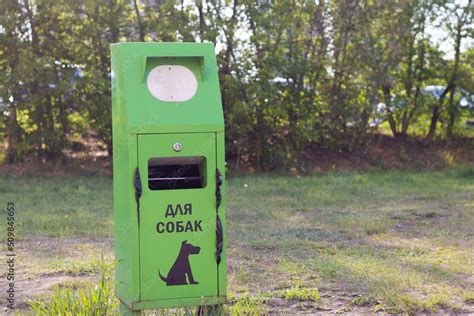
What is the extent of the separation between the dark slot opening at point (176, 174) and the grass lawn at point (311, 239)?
955 mm

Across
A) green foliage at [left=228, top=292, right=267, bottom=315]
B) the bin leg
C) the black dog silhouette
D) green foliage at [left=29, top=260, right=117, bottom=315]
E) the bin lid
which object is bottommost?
green foliage at [left=228, top=292, right=267, bottom=315]

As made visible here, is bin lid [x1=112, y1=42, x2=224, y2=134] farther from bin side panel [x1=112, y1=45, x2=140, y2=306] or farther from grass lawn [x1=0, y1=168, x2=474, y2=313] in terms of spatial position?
grass lawn [x1=0, y1=168, x2=474, y2=313]

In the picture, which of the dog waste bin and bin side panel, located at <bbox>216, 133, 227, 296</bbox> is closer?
the dog waste bin

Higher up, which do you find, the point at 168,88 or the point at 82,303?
the point at 168,88

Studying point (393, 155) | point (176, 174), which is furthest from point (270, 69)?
point (176, 174)

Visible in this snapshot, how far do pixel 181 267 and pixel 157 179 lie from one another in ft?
1.82

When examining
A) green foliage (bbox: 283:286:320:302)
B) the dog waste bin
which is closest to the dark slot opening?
the dog waste bin

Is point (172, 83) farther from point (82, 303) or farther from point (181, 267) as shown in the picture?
point (82, 303)

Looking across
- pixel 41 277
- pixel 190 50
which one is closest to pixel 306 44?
pixel 41 277

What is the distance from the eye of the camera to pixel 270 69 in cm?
1319

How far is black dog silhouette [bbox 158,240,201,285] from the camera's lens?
4766 millimetres

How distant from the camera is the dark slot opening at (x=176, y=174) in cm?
493

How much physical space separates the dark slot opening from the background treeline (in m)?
7.60

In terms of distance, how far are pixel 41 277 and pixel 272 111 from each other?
7.40 meters
